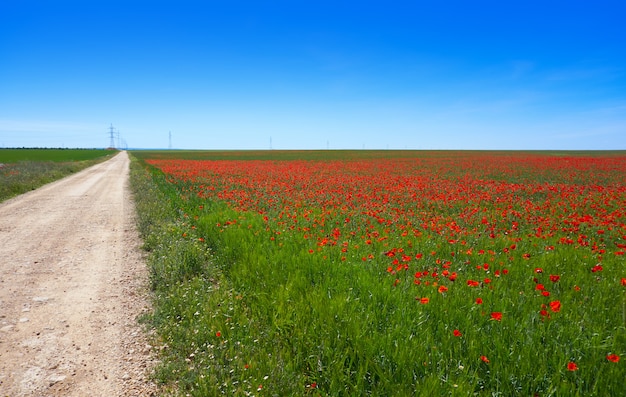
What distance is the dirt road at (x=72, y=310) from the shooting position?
3379 millimetres

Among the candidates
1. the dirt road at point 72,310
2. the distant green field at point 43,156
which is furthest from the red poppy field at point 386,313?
the distant green field at point 43,156

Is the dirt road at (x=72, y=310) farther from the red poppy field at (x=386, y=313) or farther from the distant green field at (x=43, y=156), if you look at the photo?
the distant green field at (x=43, y=156)

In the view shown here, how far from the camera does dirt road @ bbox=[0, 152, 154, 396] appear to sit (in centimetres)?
338

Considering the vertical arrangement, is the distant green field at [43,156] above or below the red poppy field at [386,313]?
above

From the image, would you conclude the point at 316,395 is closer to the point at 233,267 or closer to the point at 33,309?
the point at 233,267

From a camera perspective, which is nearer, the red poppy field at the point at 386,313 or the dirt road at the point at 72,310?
the red poppy field at the point at 386,313

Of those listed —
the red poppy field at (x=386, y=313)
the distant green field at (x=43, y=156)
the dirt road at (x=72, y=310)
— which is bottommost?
the dirt road at (x=72, y=310)

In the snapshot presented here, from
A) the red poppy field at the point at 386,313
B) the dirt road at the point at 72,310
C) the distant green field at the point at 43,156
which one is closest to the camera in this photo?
the red poppy field at the point at 386,313

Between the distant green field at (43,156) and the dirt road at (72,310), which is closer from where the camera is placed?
the dirt road at (72,310)

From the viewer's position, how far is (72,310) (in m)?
4.84

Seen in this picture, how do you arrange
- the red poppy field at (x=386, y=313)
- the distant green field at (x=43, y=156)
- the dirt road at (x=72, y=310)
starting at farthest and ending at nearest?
the distant green field at (x=43, y=156)
the dirt road at (x=72, y=310)
the red poppy field at (x=386, y=313)

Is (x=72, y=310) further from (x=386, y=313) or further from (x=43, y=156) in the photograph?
(x=43, y=156)

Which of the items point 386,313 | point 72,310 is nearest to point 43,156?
point 72,310

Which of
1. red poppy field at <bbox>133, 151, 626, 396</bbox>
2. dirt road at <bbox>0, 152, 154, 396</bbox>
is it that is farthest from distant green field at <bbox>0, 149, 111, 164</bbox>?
red poppy field at <bbox>133, 151, 626, 396</bbox>
